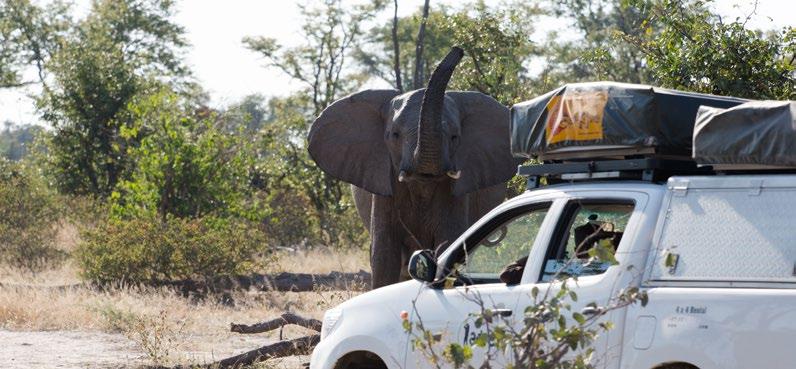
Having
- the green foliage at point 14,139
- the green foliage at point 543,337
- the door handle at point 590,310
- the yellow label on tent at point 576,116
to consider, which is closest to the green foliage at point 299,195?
the yellow label on tent at point 576,116

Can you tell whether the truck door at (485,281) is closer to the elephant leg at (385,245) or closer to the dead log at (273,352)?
the dead log at (273,352)

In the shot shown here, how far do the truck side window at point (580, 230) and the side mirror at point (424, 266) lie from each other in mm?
568

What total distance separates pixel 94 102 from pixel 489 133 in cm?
1459

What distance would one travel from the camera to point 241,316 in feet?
51.4

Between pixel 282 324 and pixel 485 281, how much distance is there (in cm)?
485

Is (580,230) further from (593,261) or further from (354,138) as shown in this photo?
(354,138)

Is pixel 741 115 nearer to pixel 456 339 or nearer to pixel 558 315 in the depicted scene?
pixel 558 315

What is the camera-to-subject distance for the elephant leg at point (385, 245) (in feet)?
41.4

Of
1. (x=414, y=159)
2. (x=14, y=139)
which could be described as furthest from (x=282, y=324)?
(x=14, y=139)

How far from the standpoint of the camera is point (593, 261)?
686 cm

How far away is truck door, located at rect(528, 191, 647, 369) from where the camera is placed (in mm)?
6391

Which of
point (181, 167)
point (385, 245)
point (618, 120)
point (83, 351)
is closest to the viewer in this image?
point (618, 120)

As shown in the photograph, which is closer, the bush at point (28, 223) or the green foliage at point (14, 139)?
the bush at point (28, 223)

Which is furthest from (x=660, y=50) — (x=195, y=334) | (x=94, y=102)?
(x=94, y=102)
